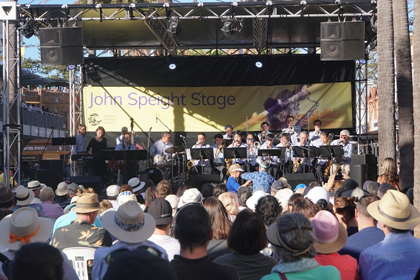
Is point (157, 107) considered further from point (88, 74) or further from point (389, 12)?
point (389, 12)

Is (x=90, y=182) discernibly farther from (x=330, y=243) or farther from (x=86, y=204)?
(x=330, y=243)

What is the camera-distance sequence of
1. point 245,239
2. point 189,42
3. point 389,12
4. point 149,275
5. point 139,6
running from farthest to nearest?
point 189,42 < point 139,6 < point 389,12 < point 245,239 < point 149,275

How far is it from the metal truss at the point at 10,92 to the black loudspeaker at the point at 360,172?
25.8ft

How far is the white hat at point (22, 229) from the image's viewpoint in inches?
150

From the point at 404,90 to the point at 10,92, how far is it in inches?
392

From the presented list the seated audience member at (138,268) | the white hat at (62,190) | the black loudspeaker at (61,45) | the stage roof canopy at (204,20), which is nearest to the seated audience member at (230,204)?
the seated audience member at (138,268)

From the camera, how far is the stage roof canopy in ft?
44.3

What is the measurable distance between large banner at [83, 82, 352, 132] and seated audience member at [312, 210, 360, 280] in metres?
14.0

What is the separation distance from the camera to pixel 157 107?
17859 millimetres

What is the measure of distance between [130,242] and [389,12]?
1034cm

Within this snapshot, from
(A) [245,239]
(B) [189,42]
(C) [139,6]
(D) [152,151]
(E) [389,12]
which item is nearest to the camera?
(A) [245,239]

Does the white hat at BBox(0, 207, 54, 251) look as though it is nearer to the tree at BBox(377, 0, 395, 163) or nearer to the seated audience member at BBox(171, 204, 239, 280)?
the seated audience member at BBox(171, 204, 239, 280)

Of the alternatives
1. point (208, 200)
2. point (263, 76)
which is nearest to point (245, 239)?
point (208, 200)

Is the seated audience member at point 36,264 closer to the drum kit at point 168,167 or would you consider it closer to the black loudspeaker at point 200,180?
the black loudspeaker at point 200,180
